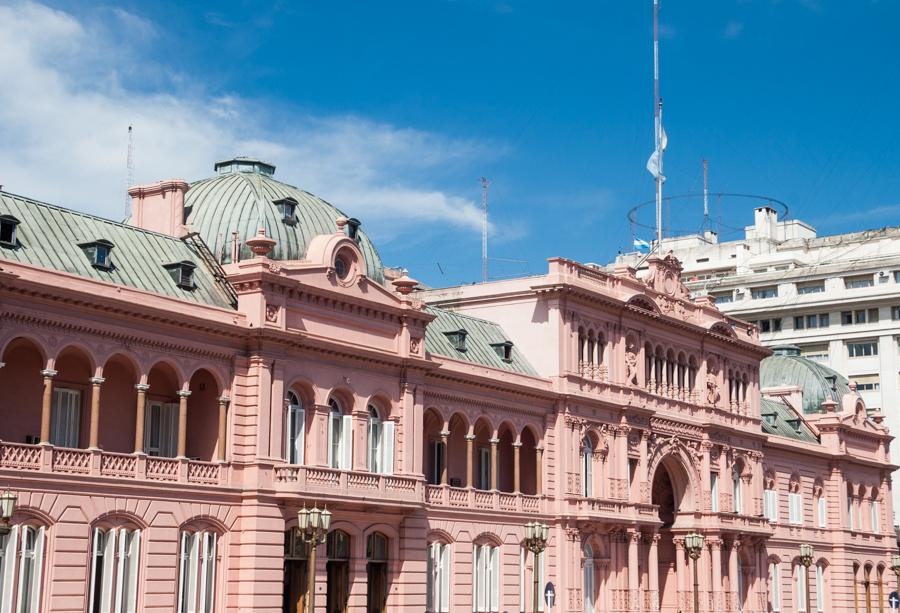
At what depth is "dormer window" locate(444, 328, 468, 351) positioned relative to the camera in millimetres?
66125

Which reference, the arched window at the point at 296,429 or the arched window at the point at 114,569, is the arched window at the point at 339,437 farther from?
the arched window at the point at 114,569

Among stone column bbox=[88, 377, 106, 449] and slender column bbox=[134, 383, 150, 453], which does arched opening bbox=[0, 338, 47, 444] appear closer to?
stone column bbox=[88, 377, 106, 449]

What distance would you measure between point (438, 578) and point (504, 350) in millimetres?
12770

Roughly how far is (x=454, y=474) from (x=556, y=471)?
17.4ft

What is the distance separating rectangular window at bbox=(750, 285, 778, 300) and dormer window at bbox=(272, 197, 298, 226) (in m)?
83.8

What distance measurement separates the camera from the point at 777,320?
5261 inches

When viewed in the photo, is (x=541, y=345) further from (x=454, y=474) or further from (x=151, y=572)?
(x=151, y=572)

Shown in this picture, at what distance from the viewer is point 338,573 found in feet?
180

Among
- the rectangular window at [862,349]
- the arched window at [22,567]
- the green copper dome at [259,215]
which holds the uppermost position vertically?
the rectangular window at [862,349]

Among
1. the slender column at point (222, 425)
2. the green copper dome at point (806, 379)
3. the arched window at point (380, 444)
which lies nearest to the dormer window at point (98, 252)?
the slender column at point (222, 425)

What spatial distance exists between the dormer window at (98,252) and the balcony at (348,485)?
936 cm

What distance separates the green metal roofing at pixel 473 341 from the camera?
65.2m

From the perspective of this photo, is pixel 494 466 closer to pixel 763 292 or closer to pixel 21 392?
pixel 21 392

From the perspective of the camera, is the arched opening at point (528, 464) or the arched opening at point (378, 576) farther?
the arched opening at point (528, 464)
